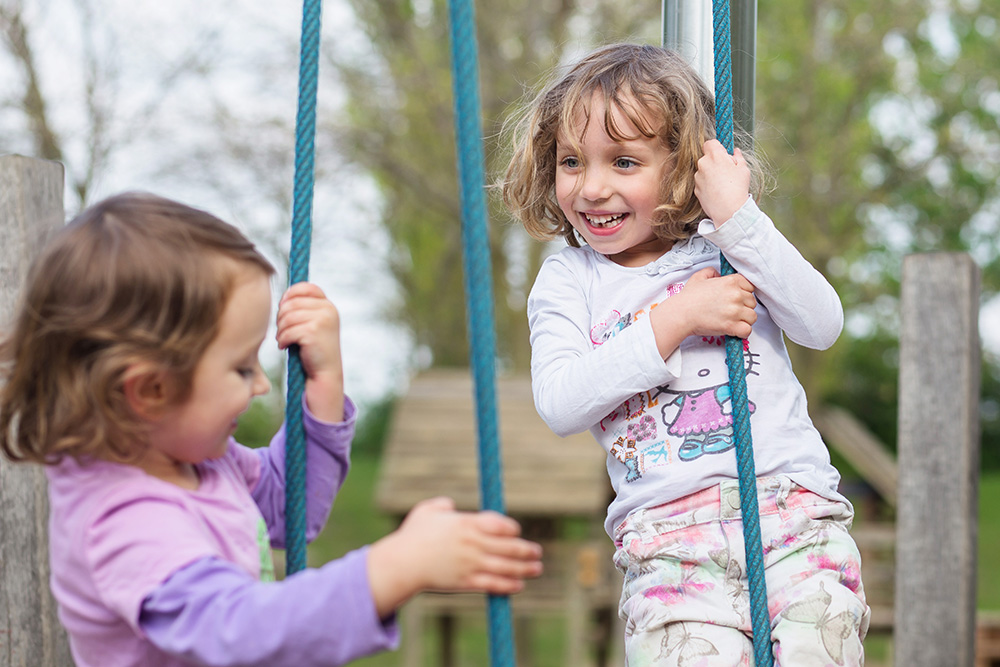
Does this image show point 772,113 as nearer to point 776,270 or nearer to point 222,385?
point 776,270

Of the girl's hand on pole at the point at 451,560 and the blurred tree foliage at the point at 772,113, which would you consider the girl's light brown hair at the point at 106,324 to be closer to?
the girl's hand on pole at the point at 451,560

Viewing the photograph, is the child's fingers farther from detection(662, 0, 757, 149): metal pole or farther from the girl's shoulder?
detection(662, 0, 757, 149): metal pole

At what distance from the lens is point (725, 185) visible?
1.61m

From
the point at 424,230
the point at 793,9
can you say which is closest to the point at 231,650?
the point at 793,9

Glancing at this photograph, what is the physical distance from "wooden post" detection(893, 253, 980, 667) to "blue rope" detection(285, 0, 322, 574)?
2220 millimetres

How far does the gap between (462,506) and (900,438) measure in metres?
3.76

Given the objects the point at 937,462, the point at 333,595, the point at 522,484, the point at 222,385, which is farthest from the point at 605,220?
the point at 522,484

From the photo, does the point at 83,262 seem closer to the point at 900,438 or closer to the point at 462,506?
the point at 900,438

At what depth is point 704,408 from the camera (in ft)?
5.41

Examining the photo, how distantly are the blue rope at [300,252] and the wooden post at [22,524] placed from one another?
30.6 inches

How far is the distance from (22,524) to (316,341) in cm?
101

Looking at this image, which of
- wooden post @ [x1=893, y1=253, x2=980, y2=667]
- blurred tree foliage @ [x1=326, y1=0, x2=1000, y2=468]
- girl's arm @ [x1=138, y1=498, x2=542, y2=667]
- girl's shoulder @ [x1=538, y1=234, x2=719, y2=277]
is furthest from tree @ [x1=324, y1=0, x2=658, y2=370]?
girl's arm @ [x1=138, y1=498, x2=542, y2=667]

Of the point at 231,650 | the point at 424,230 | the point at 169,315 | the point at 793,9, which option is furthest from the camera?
the point at 424,230

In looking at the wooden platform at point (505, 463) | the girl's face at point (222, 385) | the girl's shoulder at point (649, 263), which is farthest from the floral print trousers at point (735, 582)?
the wooden platform at point (505, 463)
